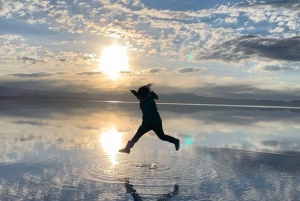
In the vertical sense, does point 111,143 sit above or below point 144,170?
above

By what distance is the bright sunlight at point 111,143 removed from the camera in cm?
970

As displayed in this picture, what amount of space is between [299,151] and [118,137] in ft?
22.6

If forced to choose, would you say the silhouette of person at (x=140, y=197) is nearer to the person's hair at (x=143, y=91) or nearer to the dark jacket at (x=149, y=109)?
the dark jacket at (x=149, y=109)

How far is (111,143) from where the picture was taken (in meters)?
12.1

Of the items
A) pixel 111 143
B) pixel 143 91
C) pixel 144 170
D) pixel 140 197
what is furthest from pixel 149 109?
pixel 111 143

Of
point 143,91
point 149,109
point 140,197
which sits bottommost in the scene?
point 140,197

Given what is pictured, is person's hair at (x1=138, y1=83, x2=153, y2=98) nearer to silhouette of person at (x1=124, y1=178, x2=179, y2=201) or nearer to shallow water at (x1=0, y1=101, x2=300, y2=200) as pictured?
shallow water at (x1=0, y1=101, x2=300, y2=200)

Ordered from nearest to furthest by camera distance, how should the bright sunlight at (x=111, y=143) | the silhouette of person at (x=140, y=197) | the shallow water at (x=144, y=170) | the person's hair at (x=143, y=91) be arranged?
the silhouette of person at (x=140, y=197) < the shallow water at (x=144, y=170) < the person's hair at (x=143, y=91) < the bright sunlight at (x=111, y=143)

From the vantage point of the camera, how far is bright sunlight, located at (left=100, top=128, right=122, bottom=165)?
970cm

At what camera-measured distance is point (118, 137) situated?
1391cm

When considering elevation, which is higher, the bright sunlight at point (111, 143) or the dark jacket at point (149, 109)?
the dark jacket at point (149, 109)

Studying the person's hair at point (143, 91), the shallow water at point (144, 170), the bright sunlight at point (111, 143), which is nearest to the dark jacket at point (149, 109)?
the person's hair at point (143, 91)

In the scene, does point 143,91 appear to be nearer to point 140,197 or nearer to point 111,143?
point 140,197

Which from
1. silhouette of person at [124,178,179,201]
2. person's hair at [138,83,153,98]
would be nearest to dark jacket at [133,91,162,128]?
person's hair at [138,83,153,98]
